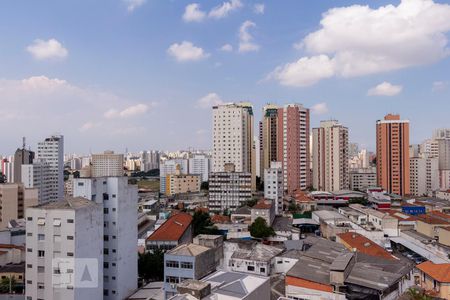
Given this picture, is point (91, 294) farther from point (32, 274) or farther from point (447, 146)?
point (447, 146)

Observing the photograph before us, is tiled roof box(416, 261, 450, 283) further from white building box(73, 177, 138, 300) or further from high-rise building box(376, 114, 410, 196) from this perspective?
high-rise building box(376, 114, 410, 196)

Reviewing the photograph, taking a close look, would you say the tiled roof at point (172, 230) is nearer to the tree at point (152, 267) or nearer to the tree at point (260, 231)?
the tree at point (152, 267)

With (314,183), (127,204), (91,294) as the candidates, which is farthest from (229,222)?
(314,183)

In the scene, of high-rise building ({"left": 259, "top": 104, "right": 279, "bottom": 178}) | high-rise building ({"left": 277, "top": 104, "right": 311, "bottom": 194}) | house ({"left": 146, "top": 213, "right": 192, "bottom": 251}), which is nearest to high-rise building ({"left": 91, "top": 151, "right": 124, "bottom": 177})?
high-rise building ({"left": 259, "top": 104, "right": 279, "bottom": 178})

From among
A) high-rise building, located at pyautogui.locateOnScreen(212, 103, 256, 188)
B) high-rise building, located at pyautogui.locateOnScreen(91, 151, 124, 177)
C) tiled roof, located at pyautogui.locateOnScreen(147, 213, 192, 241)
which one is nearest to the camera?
tiled roof, located at pyautogui.locateOnScreen(147, 213, 192, 241)

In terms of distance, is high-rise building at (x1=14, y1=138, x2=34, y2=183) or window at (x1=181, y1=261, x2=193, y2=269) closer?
window at (x1=181, y1=261, x2=193, y2=269)
